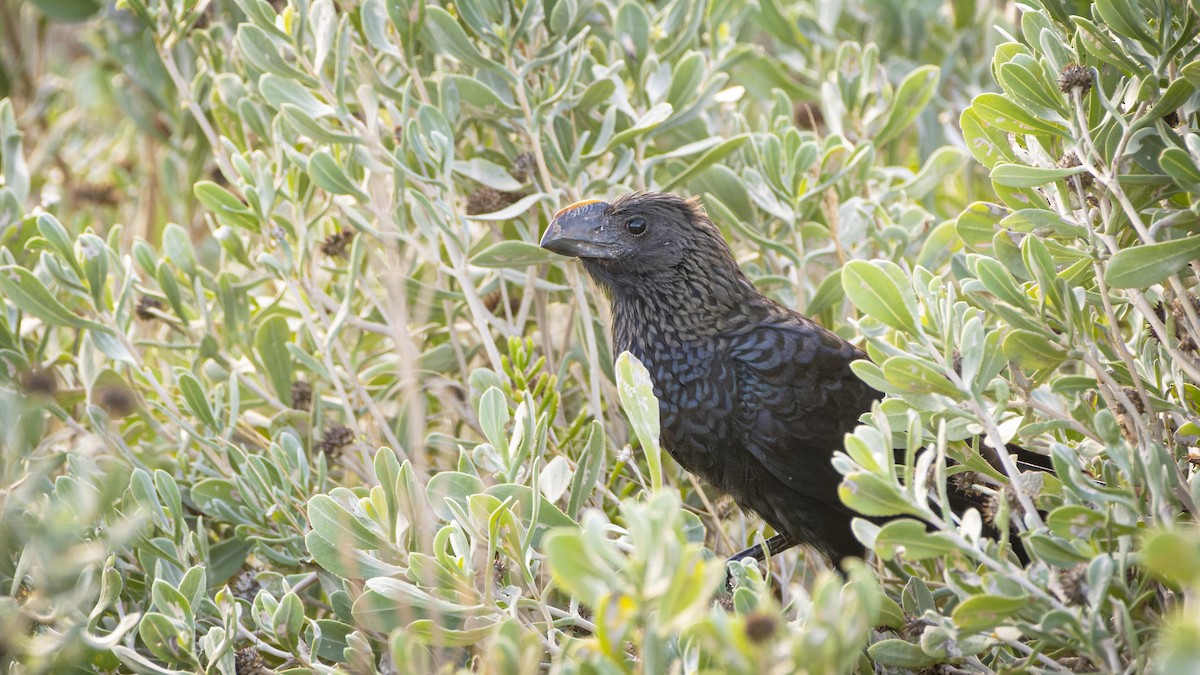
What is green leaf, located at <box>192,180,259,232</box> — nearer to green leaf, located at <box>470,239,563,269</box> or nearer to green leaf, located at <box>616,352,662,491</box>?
green leaf, located at <box>470,239,563,269</box>

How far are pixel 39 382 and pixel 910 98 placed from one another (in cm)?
274

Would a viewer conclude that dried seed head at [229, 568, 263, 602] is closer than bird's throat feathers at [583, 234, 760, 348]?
Yes

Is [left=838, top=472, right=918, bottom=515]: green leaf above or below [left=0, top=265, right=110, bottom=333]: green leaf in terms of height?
Answer: above

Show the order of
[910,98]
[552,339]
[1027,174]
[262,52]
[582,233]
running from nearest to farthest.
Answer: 1. [1027,174]
2. [582,233]
3. [262,52]
4. [910,98]
5. [552,339]

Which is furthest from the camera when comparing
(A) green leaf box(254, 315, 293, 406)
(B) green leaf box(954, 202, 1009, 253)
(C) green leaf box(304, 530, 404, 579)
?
(A) green leaf box(254, 315, 293, 406)

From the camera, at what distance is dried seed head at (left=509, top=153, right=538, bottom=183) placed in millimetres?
3225

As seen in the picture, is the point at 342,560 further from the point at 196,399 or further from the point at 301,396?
the point at 301,396

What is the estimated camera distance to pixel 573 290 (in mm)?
3350

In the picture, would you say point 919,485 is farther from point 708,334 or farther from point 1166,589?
point 708,334

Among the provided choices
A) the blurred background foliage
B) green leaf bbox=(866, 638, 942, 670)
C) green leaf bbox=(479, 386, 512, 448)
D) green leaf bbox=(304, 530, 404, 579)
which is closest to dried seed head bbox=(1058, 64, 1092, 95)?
the blurred background foliage

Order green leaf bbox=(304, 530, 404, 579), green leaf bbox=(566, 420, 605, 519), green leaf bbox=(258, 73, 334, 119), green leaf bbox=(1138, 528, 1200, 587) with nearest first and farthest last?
green leaf bbox=(1138, 528, 1200, 587) < green leaf bbox=(304, 530, 404, 579) < green leaf bbox=(566, 420, 605, 519) < green leaf bbox=(258, 73, 334, 119)

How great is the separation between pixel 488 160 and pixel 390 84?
37cm

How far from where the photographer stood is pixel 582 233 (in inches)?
116

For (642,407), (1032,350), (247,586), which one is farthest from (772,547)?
(247,586)
